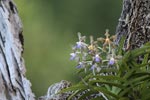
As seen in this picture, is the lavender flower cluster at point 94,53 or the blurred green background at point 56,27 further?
the blurred green background at point 56,27

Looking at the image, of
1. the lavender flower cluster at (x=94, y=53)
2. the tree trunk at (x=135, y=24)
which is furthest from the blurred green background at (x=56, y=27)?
the lavender flower cluster at (x=94, y=53)

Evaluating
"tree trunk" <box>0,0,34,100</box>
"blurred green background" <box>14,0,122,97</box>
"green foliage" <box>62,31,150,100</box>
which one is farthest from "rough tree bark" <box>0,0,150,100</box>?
"blurred green background" <box>14,0,122,97</box>

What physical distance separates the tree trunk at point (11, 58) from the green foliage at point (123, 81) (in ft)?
0.51

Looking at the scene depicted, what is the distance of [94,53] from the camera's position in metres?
2.41

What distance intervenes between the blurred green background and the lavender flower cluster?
7621mm

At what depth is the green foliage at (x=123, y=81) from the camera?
2488 millimetres

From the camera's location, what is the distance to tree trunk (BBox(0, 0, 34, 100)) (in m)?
2.40

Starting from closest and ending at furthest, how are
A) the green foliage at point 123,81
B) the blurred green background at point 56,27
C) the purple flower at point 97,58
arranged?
the purple flower at point 97,58, the green foliage at point 123,81, the blurred green background at point 56,27

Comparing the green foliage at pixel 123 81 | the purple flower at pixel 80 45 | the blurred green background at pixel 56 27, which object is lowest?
the green foliage at pixel 123 81

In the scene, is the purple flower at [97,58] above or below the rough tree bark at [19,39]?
below

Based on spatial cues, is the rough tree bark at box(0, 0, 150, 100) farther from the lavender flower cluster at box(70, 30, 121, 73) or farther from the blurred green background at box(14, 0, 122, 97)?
the blurred green background at box(14, 0, 122, 97)

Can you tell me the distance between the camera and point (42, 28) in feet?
37.5

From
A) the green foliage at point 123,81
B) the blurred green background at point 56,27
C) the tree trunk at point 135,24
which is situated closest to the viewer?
the green foliage at point 123,81

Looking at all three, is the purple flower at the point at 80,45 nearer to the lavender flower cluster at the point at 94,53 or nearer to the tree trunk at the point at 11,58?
the lavender flower cluster at the point at 94,53
